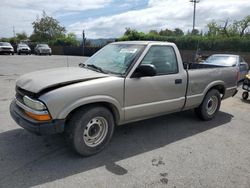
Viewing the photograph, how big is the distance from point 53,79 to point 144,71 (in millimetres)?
1449

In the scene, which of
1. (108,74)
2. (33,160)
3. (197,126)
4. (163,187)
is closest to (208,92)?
(197,126)

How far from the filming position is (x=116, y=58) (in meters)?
4.42

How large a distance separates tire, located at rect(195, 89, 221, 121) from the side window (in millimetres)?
1334

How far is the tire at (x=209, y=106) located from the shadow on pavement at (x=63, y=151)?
265 mm

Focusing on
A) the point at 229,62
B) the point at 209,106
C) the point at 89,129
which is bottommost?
the point at 209,106

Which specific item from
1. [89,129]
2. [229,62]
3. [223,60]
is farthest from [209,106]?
[223,60]

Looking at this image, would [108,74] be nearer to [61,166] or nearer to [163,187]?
[61,166]

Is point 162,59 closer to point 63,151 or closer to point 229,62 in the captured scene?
point 63,151

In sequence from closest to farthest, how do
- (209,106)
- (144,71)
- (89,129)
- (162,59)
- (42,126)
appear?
(42,126), (89,129), (144,71), (162,59), (209,106)

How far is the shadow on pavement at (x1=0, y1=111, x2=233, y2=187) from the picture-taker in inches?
127

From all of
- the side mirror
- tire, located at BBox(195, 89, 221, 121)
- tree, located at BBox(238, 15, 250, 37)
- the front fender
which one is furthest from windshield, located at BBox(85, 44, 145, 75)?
tree, located at BBox(238, 15, 250, 37)

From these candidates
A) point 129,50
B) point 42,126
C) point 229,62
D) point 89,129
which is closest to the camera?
point 42,126

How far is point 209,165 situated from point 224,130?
177cm

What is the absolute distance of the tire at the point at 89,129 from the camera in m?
3.53
